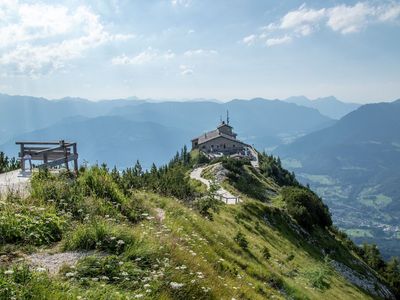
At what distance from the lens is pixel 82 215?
11.3 metres

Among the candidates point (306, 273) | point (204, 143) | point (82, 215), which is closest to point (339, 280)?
point (306, 273)

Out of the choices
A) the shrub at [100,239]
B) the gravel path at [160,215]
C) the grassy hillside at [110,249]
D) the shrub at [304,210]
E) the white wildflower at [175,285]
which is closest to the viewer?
the grassy hillside at [110,249]

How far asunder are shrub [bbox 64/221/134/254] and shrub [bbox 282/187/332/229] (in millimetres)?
38252

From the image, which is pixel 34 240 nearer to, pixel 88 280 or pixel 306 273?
pixel 88 280

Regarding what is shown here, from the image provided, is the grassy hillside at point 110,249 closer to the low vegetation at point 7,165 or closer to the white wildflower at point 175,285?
the white wildflower at point 175,285

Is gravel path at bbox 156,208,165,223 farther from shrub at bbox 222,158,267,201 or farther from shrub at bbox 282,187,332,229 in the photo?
shrub at bbox 222,158,267,201

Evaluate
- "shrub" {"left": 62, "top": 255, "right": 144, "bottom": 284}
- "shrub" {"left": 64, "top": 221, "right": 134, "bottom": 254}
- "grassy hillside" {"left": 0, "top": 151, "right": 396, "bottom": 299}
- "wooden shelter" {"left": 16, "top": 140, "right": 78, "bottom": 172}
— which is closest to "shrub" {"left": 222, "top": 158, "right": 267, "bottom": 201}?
"wooden shelter" {"left": 16, "top": 140, "right": 78, "bottom": 172}

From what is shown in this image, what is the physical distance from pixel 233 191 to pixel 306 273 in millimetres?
26845

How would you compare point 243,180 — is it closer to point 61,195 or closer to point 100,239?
point 61,195

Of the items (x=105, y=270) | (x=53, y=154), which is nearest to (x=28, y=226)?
(x=105, y=270)

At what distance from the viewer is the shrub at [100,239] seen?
8.97m

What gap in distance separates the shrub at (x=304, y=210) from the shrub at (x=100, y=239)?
1506 inches

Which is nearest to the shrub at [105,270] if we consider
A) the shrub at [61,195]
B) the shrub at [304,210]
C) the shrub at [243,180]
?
the shrub at [61,195]

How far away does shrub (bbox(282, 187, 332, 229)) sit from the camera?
45500 mm
